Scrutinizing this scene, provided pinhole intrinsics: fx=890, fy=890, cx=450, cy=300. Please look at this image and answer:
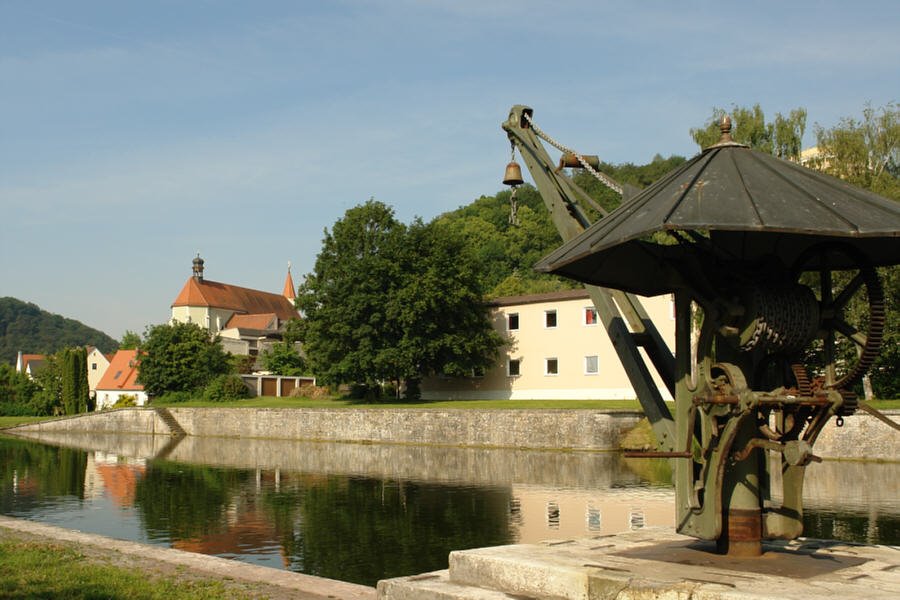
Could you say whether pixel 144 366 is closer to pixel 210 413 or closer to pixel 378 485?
pixel 210 413

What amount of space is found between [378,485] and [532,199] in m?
79.6

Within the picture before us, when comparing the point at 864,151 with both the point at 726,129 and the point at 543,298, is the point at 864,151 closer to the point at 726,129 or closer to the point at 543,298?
the point at 543,298

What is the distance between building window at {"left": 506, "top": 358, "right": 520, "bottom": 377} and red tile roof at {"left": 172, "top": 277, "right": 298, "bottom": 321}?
50.3m

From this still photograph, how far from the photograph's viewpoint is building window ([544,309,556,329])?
5194cm

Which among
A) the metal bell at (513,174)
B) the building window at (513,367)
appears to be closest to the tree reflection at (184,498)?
the metal bell at (513,174)

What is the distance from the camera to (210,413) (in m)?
52.4

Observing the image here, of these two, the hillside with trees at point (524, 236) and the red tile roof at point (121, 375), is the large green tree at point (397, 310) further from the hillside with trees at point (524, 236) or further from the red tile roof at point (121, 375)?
the red tile roof at point (121, 375)

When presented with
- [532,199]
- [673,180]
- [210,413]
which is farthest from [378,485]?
[532,199]

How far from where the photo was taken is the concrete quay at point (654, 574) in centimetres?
618

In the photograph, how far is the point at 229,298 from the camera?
110 metres

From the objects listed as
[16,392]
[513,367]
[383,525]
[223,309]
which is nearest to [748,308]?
[383,525]

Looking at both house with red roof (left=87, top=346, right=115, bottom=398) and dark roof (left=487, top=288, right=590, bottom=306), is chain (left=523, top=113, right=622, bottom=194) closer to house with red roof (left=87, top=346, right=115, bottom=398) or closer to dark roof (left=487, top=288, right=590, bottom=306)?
dark roof (left=487, top=288, right=590, bottom=306)

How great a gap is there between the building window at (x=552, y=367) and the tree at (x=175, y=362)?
86.0ft

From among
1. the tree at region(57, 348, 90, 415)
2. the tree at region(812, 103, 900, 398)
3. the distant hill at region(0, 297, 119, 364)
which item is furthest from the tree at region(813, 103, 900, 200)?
the distant hill at region(0, 297, 119, 364)
